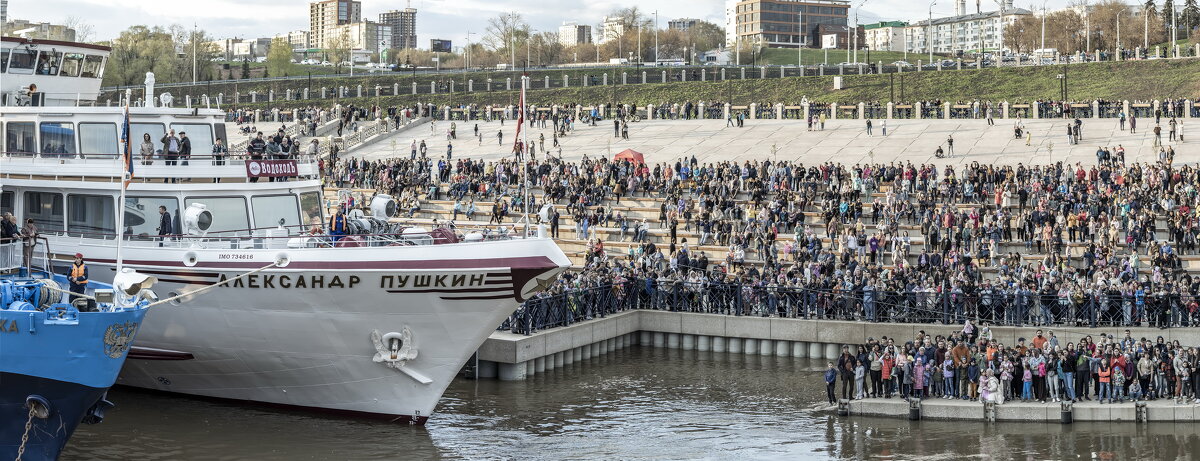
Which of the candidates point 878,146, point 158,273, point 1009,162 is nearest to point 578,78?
point 878,146

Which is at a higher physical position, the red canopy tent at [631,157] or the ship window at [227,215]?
the red canopy tent at [631,157]

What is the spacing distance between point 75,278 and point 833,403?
585 inches

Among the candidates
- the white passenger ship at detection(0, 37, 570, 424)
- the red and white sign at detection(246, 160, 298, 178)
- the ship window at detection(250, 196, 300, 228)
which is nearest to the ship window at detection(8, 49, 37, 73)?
the white passenger ship at detection(0, 37, 570, 424)

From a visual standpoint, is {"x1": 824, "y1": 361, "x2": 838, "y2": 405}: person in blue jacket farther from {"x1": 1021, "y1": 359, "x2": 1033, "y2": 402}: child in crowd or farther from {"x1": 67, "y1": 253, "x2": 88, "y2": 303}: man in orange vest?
{"x1": 67, "y1": 253, "x2": 88, "y2": 303}: man in orange vest

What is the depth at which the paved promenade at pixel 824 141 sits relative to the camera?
54188 mm

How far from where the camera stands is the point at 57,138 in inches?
1085

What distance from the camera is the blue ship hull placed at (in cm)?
2050

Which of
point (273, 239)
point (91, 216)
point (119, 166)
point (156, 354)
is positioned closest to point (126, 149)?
point (273, 239)

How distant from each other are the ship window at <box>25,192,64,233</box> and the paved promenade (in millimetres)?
33122

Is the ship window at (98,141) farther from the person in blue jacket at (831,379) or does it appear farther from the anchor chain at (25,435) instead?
the person in blue jacket at (831,379)

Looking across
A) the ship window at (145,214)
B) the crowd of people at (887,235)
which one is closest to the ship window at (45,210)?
the ship window at (145,214)

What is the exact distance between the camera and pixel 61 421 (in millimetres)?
21109

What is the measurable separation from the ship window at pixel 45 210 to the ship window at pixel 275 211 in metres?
4.11

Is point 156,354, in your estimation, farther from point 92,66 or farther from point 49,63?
point 92,66
